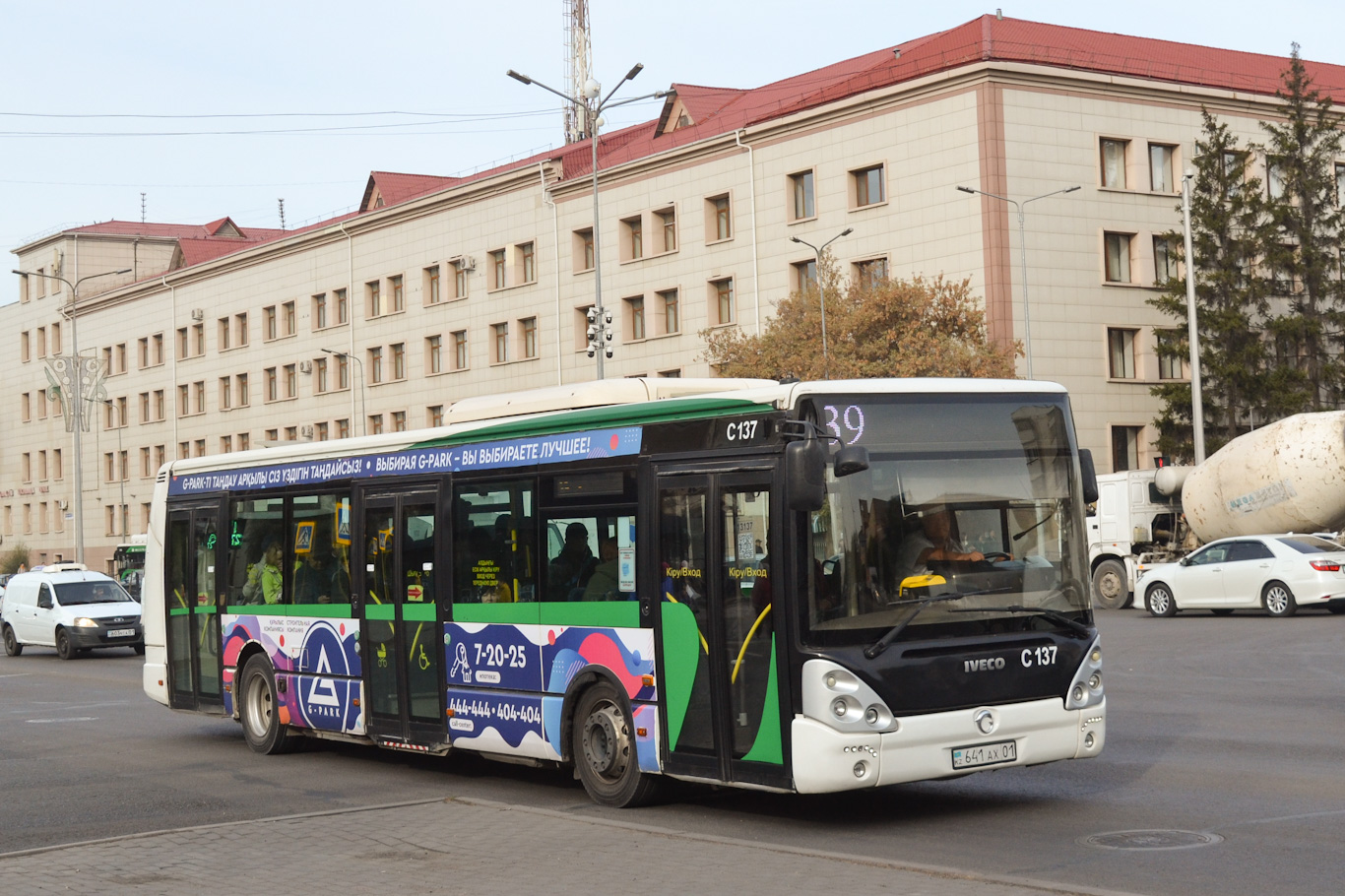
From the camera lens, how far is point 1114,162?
173 ft

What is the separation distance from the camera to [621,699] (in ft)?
35.2

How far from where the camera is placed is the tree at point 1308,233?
53906mm

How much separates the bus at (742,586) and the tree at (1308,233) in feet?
153

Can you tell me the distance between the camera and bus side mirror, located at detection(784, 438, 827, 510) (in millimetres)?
9227

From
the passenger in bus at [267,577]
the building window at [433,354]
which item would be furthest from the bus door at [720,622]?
the building window at [433,354]

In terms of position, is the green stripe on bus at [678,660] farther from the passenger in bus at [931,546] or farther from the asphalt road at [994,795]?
the passenger in bus at [931,546]

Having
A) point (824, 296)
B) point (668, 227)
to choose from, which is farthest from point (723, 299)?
point (824, 296)

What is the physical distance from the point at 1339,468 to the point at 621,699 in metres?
24.5

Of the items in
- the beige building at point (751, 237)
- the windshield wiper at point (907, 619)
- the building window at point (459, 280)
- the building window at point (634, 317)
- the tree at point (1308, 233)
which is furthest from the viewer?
the building window at point (459, 280)

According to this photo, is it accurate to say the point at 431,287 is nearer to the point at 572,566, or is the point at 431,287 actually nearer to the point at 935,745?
the point at 572,566

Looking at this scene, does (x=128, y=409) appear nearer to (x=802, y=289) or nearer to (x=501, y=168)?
(x=501, y=168)

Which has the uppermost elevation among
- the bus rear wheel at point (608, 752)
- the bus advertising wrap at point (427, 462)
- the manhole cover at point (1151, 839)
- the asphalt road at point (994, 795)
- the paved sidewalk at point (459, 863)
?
the bus advertising wrap at point (427, 462)

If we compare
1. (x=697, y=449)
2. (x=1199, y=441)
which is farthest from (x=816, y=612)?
(x=1199, y=441)

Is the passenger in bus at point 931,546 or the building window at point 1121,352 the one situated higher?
the building window at point 1121,352
